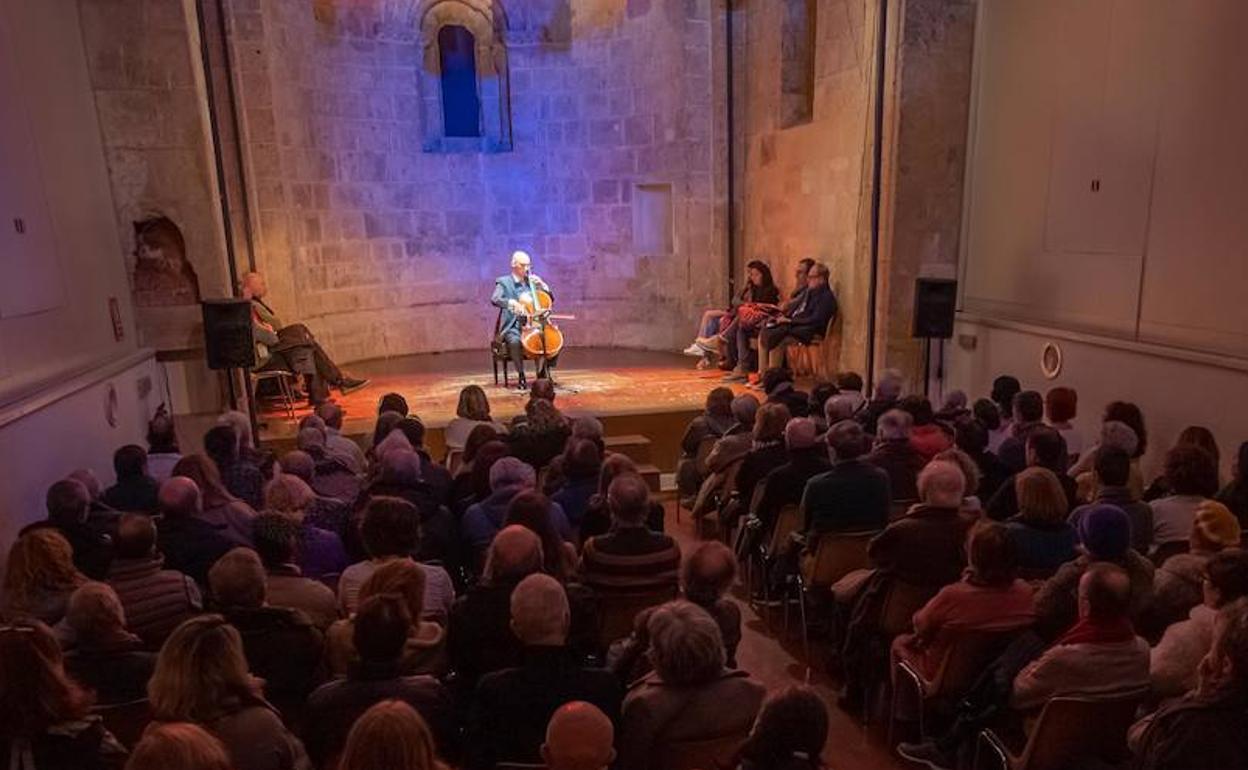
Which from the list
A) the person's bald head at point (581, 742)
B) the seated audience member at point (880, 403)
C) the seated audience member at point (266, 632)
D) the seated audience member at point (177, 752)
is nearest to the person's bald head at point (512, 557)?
the seated audience member at point (266, 632)

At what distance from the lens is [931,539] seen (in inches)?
125

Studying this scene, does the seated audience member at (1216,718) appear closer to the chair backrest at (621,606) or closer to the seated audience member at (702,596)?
the seated audience member at (702,596)

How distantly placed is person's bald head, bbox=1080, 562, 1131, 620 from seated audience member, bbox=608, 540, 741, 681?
101 centimetres

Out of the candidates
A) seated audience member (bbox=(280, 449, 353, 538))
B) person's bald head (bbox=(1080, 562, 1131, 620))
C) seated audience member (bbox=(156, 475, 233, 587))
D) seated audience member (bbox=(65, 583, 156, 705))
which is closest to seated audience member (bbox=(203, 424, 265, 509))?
seated audience member (bbox=(280, 449, 353, 538))

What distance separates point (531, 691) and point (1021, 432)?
3374 millimetres

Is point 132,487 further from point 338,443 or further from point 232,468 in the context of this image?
point 338,443

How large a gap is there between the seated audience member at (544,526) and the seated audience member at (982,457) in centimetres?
224

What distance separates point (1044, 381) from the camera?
6355 millimetres

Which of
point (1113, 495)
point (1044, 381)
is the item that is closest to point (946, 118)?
point (1044, 381)

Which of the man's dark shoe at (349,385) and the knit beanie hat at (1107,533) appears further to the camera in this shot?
the man's dark shoe at (349,385)

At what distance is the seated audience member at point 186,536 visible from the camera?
10.7 ft

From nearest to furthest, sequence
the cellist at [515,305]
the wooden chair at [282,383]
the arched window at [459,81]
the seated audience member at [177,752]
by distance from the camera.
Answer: the seated audience member at [177,752] → the wooden chair at [282,383] → the cellist at [515,305] → the arched window at [459,81]

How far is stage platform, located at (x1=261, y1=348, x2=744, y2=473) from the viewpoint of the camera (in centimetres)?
732

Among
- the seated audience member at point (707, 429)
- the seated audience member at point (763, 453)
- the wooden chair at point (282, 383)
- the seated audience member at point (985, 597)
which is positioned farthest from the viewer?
the wooden chair at point (282, 383)
